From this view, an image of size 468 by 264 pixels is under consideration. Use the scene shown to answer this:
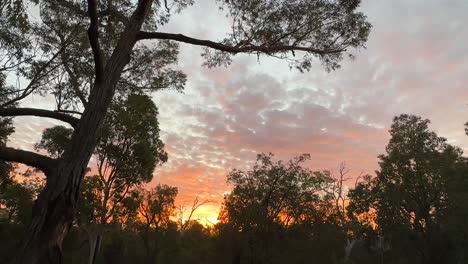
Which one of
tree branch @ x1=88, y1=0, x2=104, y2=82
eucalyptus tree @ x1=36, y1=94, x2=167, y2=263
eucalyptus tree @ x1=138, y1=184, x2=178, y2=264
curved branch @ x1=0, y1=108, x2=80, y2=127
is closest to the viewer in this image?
tree branch @ x1=88, y1=0, x2=104, y2=82

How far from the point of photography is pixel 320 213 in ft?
125

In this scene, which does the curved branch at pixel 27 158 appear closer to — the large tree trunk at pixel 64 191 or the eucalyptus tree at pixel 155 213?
the large tree trunk at pixel 64 191

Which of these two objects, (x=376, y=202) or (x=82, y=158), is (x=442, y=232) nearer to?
(x=376, y=202)

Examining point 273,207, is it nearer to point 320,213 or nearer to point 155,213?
point 320,213

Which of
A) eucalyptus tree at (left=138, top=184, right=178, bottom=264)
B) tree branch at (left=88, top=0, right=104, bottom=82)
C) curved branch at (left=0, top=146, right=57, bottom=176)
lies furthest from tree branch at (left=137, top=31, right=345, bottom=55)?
eucalyptus tree at (left=138, top=184, right=178, bottom=264)

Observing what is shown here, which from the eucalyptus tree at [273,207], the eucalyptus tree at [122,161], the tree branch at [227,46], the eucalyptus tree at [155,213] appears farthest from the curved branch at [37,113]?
the eucalyptus tree at [155,213]

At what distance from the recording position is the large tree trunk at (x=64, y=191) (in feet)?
20.6

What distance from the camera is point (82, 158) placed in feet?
23.0

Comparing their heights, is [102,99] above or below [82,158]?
above

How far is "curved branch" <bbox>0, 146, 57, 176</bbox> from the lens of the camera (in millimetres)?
6391

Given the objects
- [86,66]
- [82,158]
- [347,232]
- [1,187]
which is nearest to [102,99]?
[82,158]

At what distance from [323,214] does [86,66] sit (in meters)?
29.6

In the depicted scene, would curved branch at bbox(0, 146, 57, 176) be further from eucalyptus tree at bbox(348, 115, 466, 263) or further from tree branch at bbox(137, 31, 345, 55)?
eucalyptus tree at bbox(348, 115, 466, 263)

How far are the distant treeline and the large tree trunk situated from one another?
21.4 meters
